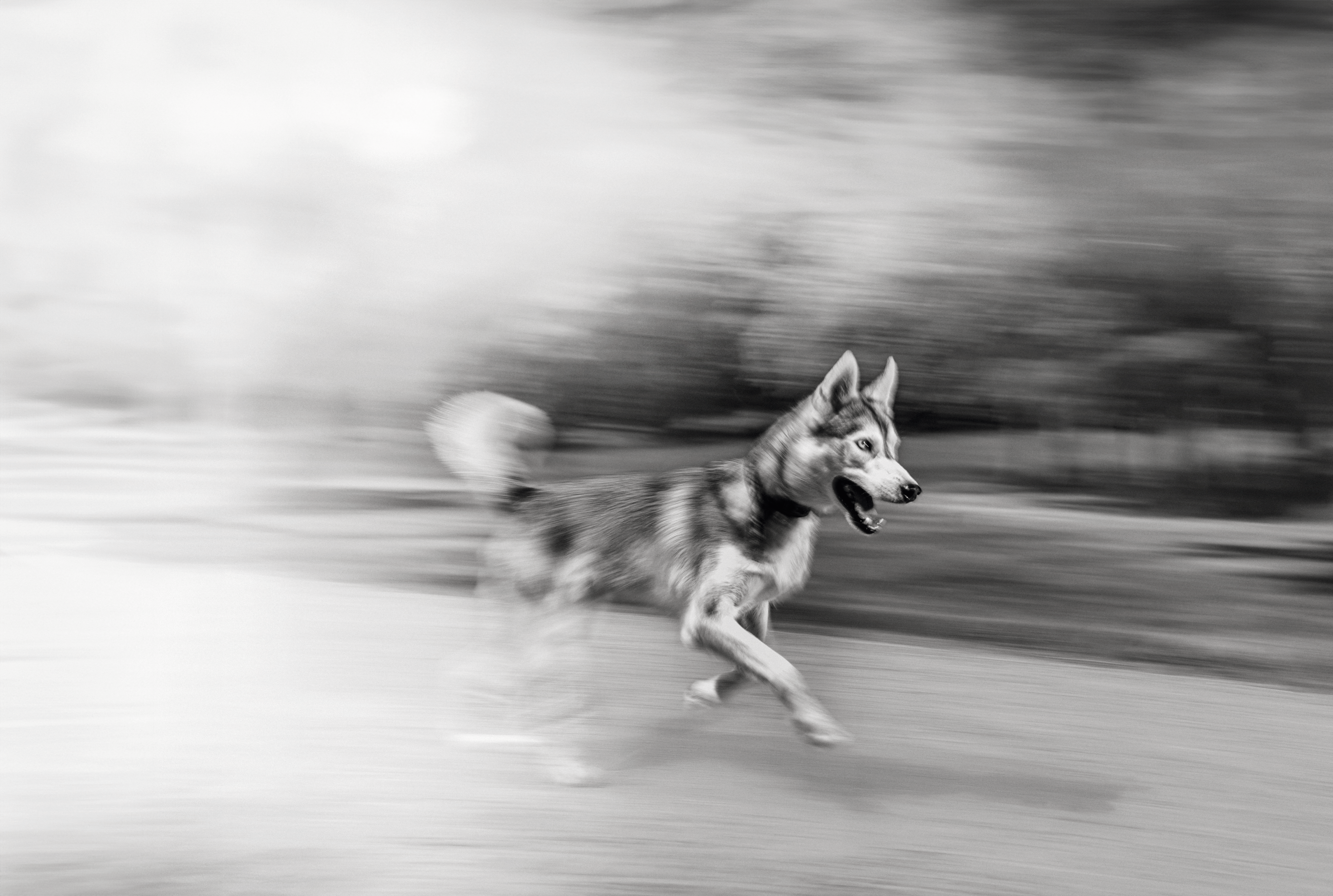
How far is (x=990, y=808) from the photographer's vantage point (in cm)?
261

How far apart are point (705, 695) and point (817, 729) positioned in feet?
1.26

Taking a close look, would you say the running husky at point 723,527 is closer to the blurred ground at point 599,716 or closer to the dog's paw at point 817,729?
the dog's paw at point 817,729

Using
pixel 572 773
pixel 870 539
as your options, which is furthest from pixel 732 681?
pixel 870 539

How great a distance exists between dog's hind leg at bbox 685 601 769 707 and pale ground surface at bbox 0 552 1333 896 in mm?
117

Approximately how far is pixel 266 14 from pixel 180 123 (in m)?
0.43

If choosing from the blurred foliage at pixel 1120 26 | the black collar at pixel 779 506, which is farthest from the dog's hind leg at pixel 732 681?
the blurred foliage at pixel 1120 26

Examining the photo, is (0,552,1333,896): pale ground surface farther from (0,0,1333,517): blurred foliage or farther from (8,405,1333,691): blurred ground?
(0,0,1333,517): blurred foliage

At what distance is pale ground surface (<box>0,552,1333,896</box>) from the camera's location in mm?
2439

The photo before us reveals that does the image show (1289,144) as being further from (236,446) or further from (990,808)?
(236,446)

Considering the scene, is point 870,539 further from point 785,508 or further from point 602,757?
point 602,757

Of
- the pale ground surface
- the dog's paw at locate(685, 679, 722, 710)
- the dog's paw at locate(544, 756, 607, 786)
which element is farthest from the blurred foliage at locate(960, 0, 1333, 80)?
the dog's paw at locate(544, 756, 607, 786)

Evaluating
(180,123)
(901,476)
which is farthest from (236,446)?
(901,476)

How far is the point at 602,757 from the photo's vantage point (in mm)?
2855

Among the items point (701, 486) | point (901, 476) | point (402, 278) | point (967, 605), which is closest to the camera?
point (901, 476)
